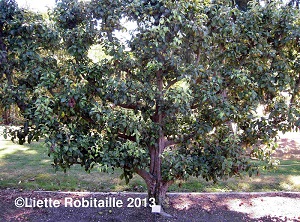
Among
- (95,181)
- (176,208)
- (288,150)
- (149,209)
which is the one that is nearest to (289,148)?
(288,150)

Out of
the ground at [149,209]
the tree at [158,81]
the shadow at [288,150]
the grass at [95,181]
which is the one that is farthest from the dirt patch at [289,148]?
the tree at [158,81]

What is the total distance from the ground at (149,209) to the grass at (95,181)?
0.32 m

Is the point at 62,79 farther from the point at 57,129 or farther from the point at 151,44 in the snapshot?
the point at 151,44

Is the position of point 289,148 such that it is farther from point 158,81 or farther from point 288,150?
point 158,81

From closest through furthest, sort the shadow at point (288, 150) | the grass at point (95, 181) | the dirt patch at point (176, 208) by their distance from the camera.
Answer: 1. the dirt patch at point (176, 208)
2. the grass at point (95, 181)
3. the shadow at point (288, 150)

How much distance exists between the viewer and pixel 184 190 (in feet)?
15.7

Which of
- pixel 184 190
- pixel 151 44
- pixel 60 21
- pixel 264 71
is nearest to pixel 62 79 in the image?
pixel 60 21

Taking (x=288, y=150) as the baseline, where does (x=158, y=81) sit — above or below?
above

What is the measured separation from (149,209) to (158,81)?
1715 millimetres

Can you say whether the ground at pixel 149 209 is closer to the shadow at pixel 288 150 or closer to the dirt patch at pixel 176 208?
the dirt patch at pixel 176 208

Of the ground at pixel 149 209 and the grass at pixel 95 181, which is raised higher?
the grass at pixel 95 181

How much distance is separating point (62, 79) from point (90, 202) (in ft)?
6.47

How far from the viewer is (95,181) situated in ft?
17.0

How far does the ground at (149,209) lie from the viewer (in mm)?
3680
